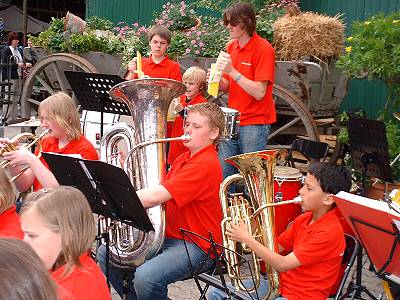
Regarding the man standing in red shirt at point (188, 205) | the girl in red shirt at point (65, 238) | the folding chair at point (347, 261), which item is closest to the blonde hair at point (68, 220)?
the girl in red shirt at point (65, 238)

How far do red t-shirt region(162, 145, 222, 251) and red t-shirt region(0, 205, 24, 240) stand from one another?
2.32 ft

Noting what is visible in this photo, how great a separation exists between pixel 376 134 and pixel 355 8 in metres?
3.91

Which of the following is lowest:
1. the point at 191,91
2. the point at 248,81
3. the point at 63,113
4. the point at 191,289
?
the point at 191,289

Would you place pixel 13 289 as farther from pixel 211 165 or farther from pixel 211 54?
pixel 211 54

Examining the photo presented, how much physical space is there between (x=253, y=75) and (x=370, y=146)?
1.10 m

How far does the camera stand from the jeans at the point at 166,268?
293 cm

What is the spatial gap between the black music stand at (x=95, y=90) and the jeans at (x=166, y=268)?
5.32ft

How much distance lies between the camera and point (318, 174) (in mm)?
2809

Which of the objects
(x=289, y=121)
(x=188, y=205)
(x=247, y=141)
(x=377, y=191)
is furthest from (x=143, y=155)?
(x=289, y=121)

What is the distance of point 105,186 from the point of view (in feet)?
8.95

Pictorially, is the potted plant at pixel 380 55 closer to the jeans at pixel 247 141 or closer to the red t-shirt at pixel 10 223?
the jeans at pixel 247 141

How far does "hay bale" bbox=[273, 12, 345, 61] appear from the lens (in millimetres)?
5520

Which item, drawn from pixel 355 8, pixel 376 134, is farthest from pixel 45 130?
pixel 355 8

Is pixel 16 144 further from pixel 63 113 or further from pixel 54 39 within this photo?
pixel 54 39
